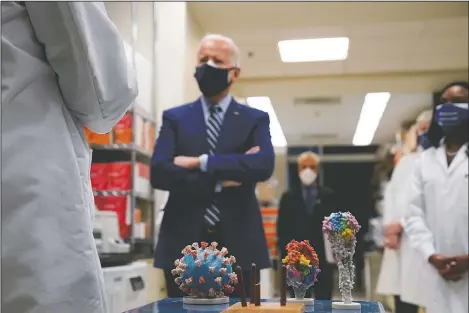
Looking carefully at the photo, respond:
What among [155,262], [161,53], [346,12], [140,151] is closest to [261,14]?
[346,12]

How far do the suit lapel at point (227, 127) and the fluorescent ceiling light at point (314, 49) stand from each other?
4.05m

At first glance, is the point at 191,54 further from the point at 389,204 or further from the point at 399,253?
the point at 399,253

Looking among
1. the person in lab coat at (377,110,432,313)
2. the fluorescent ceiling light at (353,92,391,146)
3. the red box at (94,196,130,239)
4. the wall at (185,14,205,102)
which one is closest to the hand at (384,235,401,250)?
the person in lab coat at (377,110,432,313)

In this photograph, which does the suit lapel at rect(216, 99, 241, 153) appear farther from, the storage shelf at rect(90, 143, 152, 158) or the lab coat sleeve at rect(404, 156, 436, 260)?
the storage shelf at rect(90, 143, 152, 158)

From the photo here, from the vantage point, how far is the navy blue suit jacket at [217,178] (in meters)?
2.09

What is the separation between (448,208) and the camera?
2707 mm

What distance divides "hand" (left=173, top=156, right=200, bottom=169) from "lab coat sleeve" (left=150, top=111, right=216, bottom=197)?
0.01 meters

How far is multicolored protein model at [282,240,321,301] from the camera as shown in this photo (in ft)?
4.74

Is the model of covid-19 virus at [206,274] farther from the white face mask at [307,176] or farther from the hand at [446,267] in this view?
the white face mask at [307,176]

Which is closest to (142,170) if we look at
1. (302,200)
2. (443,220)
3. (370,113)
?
(302,200)

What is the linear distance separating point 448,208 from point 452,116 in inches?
15.3

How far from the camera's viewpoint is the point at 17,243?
1118mm

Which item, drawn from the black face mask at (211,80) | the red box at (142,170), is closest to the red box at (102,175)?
the red box at (142,170)

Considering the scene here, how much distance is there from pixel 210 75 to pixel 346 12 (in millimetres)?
3362
